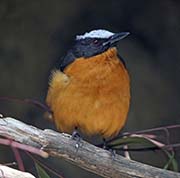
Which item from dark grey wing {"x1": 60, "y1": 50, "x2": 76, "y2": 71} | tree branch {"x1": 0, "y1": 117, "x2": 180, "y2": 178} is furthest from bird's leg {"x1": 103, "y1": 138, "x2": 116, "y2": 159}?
dark grey wing {"x1": 60, "y1": 50, "x2": 76, "y2": 71}

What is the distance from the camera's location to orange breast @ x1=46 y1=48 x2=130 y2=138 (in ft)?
10.1

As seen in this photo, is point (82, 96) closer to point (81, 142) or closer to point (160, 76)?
point (81, 142)

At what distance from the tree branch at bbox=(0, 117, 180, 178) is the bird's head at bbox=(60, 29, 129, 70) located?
0.54 meters

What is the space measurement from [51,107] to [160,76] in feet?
2.81

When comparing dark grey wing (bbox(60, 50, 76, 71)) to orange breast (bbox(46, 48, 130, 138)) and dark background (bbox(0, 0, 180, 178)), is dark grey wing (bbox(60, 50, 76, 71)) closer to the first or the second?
orange breast (bbox(46, 48, 130, 138))

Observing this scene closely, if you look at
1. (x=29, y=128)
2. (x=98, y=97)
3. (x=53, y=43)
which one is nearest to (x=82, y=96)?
(x=98, y=97)

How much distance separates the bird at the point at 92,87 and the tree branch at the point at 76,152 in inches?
A: 13.4

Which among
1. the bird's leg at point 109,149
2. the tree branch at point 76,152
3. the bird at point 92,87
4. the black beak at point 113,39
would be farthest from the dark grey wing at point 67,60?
the tree branch at point 76,152

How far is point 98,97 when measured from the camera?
3084 millimetres

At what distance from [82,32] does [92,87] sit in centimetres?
81

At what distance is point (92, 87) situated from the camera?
3.08 meters

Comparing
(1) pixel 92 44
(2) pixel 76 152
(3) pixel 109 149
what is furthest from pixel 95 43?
(2) pixel 76 152

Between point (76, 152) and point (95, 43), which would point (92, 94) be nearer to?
point (95, 43)

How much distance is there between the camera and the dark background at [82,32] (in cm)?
380
